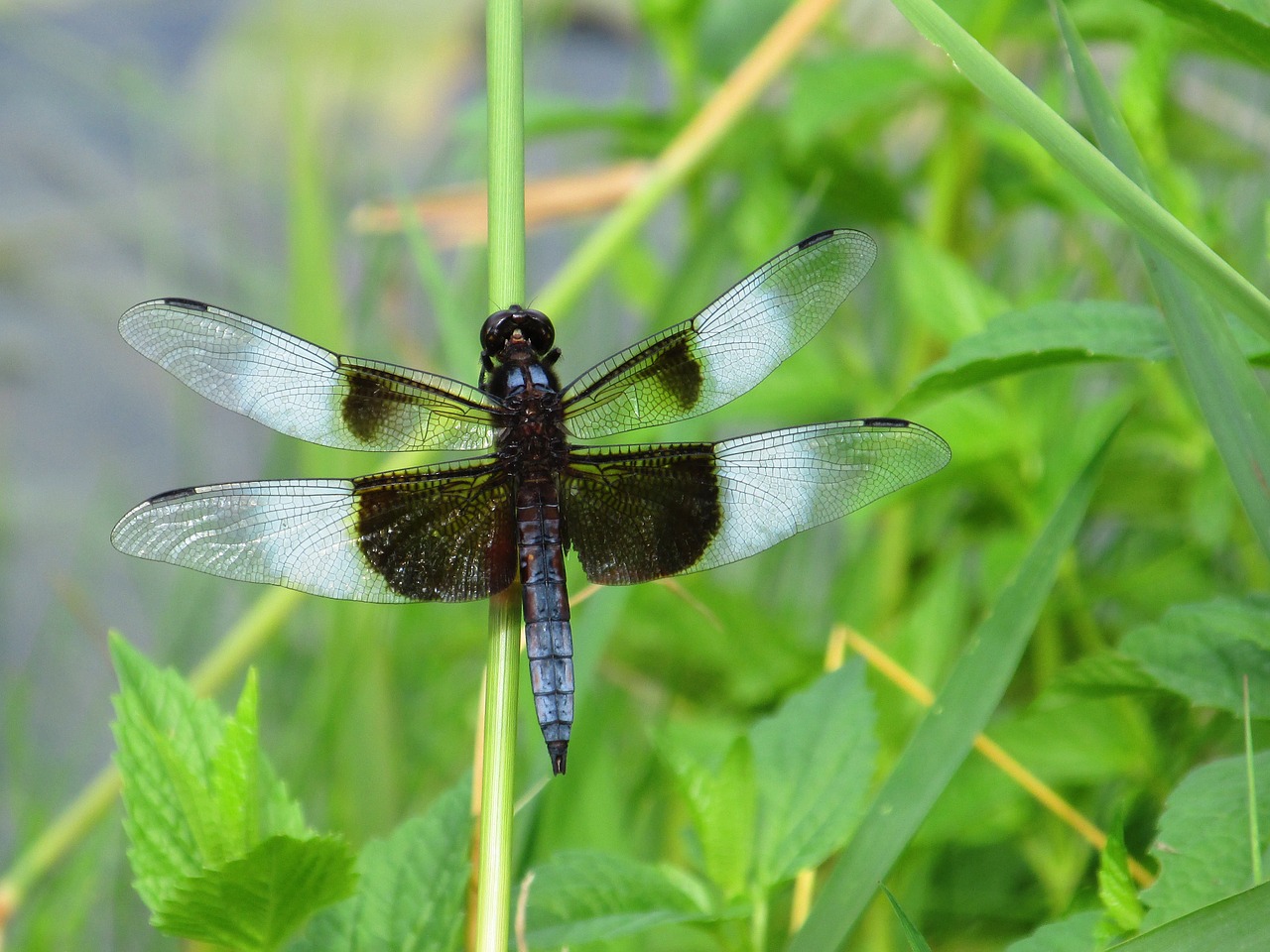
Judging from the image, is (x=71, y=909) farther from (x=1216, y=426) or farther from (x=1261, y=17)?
(x=1261, y=17)

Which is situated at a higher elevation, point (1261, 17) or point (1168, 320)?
point (1261, 17)

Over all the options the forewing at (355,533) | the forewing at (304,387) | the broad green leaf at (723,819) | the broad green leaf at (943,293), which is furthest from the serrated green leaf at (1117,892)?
the broad green leaf at (943,293)

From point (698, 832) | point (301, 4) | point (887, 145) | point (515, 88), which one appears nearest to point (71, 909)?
point (698, 832)

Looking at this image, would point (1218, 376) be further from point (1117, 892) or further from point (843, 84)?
point (843, 84)

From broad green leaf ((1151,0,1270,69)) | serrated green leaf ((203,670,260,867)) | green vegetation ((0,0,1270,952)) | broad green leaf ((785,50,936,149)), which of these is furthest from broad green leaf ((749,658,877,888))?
broad green leaf ((785,50,936,149))

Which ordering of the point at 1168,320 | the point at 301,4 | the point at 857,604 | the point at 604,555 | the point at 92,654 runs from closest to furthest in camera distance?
the point at 1168,320 < the point at 604,555 < the point at 857,604 < the point at 92,654 < the point at 301,4

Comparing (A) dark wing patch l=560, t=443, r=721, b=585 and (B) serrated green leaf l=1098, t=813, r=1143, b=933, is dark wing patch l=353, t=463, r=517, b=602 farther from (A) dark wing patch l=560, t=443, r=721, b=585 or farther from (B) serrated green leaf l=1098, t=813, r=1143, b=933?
(B) serrated green leaf l=1098, t=813, r=1143, b=933
